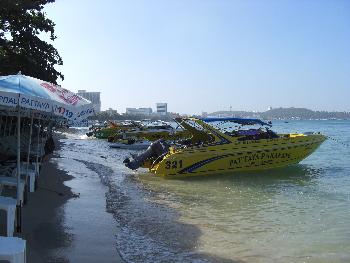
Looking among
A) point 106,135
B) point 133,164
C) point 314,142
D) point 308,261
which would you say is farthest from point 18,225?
point 106,135

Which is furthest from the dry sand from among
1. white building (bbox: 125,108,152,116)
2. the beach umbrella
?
white building (bbox: 125,108,152,116)

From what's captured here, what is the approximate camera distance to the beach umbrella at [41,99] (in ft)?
21.4

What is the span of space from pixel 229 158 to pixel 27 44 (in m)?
11.4

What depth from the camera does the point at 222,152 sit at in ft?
57.1

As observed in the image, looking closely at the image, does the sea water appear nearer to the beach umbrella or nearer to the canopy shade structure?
the beach umbrella

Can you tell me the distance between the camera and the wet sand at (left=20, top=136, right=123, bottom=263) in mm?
6961

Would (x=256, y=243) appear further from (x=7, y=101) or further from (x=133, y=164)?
(x=133, y=164)

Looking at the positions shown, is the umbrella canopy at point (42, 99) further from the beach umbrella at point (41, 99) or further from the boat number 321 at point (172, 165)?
the boat number 321 at point (172, 165)

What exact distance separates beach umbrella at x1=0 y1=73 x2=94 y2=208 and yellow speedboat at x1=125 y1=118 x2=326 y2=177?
9.12 metres

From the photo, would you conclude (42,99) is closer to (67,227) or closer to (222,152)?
(67,227)

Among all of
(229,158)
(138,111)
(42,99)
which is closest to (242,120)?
(229,158)

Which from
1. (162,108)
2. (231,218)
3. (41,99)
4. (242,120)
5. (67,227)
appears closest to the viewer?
(41,99)

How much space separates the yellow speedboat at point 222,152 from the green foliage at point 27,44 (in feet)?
23.4

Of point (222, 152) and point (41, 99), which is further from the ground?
point (41, 99)
